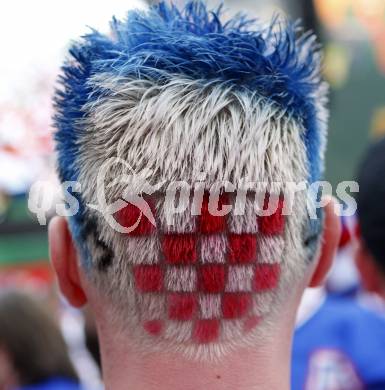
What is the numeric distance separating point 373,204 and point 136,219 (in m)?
0.94

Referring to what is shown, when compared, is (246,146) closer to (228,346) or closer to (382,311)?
(228,346)

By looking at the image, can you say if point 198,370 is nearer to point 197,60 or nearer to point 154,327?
point 154,327

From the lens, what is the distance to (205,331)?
41.8 inches

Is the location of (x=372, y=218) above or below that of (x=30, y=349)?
above

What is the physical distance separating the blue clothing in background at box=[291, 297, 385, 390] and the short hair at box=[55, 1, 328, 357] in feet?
2.91

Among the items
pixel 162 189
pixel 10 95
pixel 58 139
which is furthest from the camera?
pixel 10 95

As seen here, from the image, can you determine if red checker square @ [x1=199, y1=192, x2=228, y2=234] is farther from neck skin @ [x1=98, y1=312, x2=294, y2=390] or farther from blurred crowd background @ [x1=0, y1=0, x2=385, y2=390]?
blurred crowd background @ [x1=0, y1=0, x2=385, y2=390]

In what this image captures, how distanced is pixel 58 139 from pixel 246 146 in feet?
0.95

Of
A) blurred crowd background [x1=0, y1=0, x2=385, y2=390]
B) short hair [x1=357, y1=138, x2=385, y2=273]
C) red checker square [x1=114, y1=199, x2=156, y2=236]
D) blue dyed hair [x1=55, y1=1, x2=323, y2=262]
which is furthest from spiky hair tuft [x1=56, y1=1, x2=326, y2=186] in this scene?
blurred crowd background [x1=0, y1=0, x2=385, y2=390]

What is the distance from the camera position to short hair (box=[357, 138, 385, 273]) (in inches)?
71.3

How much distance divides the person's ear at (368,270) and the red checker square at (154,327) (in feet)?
3.13

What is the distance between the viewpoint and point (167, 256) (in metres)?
1.03

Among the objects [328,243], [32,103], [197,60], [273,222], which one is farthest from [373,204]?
[32,103]

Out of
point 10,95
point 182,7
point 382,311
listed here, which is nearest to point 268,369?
point 182,7
